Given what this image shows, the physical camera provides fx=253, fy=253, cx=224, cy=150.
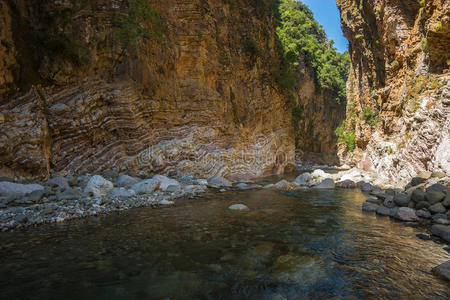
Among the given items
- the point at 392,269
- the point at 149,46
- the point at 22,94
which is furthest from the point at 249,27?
the point at 392,269

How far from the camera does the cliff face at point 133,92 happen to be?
25.3ft

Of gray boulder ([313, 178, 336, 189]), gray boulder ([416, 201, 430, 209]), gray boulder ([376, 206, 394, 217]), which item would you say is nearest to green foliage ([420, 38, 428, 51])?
gray boulder ([313, 178, 336, 189])

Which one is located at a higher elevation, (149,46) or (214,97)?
(149,46)

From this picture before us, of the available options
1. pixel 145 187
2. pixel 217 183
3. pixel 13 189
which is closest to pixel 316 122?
pixel 217 183

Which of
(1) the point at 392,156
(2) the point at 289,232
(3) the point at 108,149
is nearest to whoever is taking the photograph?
(2) the point at 289,232

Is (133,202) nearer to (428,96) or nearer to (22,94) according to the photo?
(22,94)

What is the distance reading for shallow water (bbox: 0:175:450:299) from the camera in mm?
2758

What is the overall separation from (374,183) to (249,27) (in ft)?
41.9

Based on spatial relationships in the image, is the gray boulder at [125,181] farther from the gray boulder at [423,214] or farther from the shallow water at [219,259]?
the gray boulder at [423,214]

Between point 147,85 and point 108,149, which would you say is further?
point 147,85

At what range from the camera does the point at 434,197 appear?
6.16 meters

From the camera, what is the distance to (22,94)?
7.66m

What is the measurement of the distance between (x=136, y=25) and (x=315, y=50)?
32073mm

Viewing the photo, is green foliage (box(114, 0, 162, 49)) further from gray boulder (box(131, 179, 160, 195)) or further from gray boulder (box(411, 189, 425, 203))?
gray boulder (box(411, 189, 425, 203))
